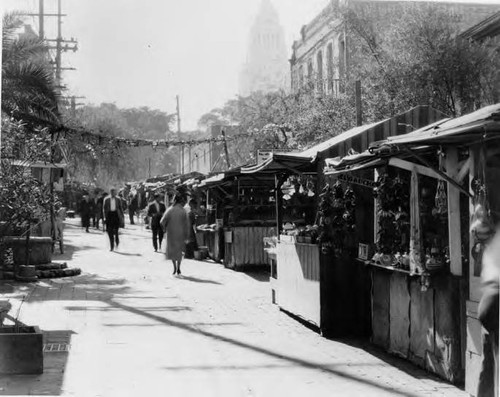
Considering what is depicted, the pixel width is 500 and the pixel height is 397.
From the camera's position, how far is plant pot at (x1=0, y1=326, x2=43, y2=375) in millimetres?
7199

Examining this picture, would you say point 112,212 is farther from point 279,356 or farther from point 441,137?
point 441,137

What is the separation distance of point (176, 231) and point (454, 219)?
401 inches

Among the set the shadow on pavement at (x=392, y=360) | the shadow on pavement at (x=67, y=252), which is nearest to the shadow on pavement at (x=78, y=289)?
the shadow on pavement at (x=67, y=252)

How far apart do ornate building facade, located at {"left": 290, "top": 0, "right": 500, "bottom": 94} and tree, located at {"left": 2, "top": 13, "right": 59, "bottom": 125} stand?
9.76 m

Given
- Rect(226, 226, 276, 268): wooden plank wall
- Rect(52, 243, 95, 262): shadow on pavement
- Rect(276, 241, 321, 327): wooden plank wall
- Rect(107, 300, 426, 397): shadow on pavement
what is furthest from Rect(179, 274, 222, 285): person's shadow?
Rect(52, 243, 95, 262): shadow on pavement

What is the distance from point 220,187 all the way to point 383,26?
8759 mm

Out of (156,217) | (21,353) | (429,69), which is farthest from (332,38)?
(21,353)

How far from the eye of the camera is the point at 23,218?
12195 millimetres

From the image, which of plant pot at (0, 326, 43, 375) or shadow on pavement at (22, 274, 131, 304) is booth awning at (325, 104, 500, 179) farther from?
shadow on pavement at (22, 274, 131, 304)

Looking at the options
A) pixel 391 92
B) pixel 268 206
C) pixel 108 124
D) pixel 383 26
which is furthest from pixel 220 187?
pixel 108 124

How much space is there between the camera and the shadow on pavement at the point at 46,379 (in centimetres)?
663

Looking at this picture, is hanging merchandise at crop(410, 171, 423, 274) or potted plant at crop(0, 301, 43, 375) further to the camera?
hanging merchandise at crop(410, 171, 423, 274)

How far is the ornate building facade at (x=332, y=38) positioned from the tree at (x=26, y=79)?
9.76 metres

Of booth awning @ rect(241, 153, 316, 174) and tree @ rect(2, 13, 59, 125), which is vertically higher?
tree @ rect(2, 13, 59, 125)
